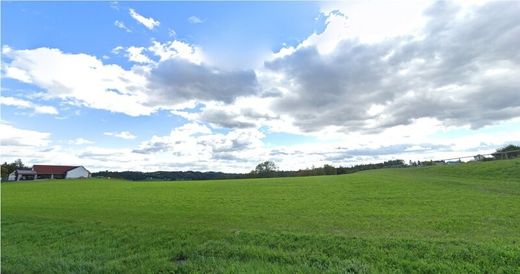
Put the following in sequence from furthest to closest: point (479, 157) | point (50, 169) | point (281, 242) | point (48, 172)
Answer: point (50, 169)
point (48, 172)
point (479, 157)
point (281, 242)

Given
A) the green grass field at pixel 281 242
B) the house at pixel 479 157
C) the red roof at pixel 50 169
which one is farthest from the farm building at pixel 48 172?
the green grass field at pixel 281 242

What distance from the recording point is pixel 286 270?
786 centimetres

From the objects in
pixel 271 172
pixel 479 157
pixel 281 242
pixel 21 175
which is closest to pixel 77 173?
pixel 21 175

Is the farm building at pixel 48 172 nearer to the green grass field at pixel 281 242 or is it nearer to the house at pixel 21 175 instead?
the house at pixel 21 175

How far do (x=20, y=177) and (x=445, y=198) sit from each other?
143587 mm

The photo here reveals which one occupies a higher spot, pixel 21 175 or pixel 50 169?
pixel 50 169

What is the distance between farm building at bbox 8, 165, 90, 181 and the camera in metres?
132

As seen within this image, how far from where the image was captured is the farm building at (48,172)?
435 ft

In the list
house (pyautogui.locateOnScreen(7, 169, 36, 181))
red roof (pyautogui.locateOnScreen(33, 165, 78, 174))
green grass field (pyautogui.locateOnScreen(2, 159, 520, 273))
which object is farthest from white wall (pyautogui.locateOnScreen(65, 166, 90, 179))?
green grass field (pyautogui.locateOnScreen(2, 159, 520, 273))

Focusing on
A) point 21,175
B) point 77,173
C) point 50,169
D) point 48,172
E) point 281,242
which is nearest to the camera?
point 281,242

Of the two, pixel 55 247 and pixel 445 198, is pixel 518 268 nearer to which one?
pixel 55 247

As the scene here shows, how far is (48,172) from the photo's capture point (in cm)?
13912

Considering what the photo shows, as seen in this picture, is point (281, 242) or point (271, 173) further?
point (271, 173)

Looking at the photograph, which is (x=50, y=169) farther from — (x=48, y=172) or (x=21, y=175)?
(x=21, y=175)
